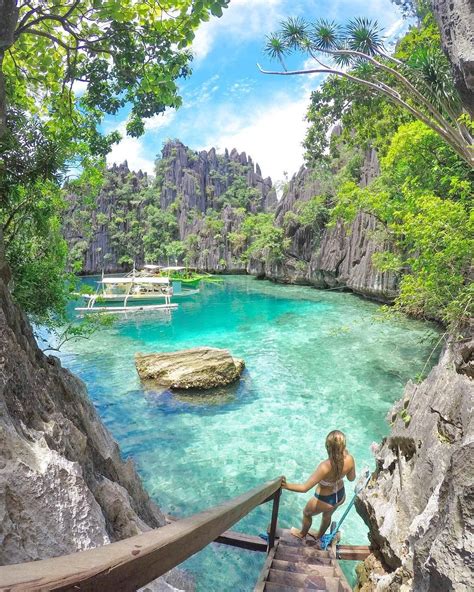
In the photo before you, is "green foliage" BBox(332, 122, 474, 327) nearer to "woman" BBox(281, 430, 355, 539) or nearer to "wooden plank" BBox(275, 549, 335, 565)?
"woman" BBox(281, 430, 355, 539)

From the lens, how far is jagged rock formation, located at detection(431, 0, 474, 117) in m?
3.78

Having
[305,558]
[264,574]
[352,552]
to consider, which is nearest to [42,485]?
[264,574]

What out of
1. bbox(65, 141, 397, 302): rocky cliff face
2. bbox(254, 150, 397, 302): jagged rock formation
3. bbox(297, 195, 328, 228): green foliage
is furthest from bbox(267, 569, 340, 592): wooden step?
bbox(297, 195, 328, 228): green foliage

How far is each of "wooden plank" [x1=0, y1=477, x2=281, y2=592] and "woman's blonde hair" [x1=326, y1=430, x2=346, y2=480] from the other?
255cm

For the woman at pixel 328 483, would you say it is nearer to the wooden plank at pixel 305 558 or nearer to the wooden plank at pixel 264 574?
the wooden plank at pixel 305 558

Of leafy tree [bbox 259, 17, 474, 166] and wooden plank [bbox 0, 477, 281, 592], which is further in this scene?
leafy tree [bbox 259, 17, 474, 166]

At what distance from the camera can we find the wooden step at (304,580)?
2.65 metres

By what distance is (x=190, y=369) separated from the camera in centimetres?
986

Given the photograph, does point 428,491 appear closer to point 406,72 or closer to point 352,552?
point 352,552

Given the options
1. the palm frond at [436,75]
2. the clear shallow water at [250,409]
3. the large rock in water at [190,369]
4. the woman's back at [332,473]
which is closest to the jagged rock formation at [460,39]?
the palm frond at [436,75]

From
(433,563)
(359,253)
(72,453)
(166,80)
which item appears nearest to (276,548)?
(72,453)

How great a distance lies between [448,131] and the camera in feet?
23.1

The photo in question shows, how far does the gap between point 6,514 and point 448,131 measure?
8471mm

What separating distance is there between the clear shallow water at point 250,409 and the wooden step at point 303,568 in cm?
141
